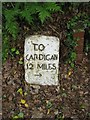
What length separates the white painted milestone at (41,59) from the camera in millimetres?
3766

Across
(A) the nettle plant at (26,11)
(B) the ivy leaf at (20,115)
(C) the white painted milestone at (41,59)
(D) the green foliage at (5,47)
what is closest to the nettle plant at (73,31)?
(C) the white painted milestone at (41,59)

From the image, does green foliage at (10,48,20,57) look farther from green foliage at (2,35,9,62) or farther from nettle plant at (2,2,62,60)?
nettle plant at (2,2,62,60)

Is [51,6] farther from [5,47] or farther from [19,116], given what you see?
[19,116]

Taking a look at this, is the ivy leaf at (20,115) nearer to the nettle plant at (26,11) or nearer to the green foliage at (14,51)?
the green foliage at (14,51)

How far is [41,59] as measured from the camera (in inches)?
150

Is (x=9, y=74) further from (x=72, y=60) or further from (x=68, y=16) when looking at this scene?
(x=68, y=16)

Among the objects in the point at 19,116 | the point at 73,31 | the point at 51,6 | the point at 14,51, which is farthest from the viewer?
the point at 14,51

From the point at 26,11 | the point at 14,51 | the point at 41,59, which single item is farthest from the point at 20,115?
the point at 26,11

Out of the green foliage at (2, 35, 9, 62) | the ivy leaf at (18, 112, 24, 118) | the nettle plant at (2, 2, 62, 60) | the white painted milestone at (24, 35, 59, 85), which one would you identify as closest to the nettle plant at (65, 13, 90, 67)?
the white painted milestone at (24, 35, 59, 85)

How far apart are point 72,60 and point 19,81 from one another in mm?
758

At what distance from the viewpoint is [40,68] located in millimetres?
3854

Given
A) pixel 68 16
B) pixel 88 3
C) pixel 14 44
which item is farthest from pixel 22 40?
pixel 88 3

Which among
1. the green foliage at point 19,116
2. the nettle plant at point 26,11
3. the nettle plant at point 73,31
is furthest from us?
the nettle plant at point 73,31

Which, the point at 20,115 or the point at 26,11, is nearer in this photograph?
the point at 26,11
